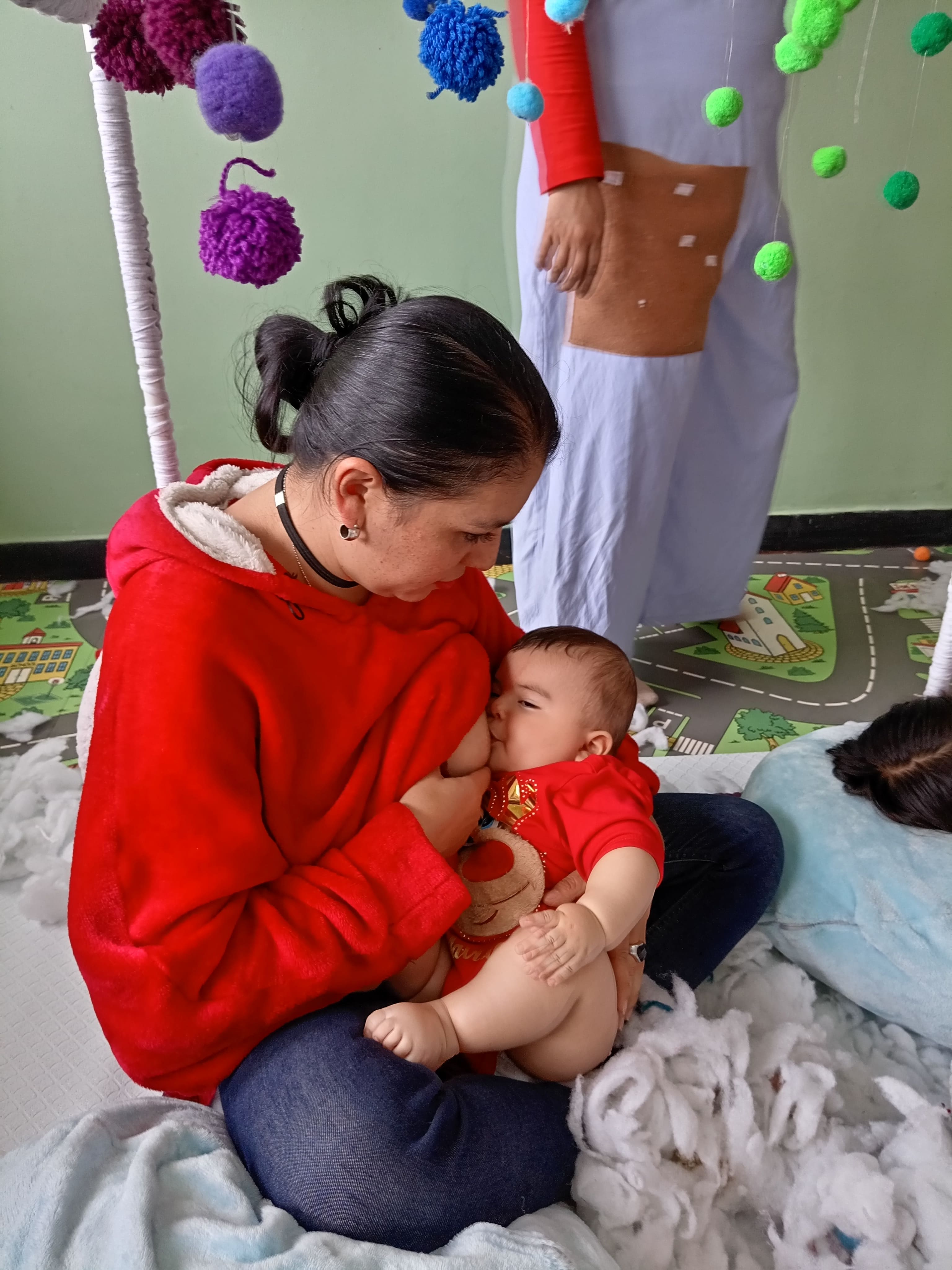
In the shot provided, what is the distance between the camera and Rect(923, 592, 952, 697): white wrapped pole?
4.25ft

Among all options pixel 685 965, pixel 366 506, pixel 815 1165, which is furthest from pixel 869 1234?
pixel 366 506

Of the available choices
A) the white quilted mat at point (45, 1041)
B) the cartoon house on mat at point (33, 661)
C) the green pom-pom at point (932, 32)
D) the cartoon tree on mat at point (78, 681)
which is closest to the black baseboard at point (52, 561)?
the cartoon house on mat at point (33, 661)

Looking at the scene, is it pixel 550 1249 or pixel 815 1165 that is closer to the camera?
pixel 550 1249

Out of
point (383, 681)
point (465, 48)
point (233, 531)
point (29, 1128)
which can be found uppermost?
point (465, 48)

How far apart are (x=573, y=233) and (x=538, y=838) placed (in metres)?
0.79

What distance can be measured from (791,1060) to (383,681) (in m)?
0.57

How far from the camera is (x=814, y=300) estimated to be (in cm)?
205

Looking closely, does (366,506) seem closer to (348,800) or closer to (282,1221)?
(348,800)

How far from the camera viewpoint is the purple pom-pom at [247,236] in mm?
900

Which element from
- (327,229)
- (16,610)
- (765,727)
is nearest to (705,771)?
(765,727)

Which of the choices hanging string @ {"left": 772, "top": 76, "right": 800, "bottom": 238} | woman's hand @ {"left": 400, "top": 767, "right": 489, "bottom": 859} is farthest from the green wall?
woman's hand @ {"left": 400, "top": 767, "right": 489, "bottom": 859}

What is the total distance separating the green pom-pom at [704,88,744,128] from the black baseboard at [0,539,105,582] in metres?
1.63

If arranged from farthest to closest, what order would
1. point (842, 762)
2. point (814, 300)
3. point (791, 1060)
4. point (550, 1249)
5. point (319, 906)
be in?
point (814, 300) → point (842, 762) → point (791, 1060) → point (319, 906) → point (550, 1249)

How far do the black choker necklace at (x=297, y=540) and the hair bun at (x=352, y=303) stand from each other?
13 centimetres
